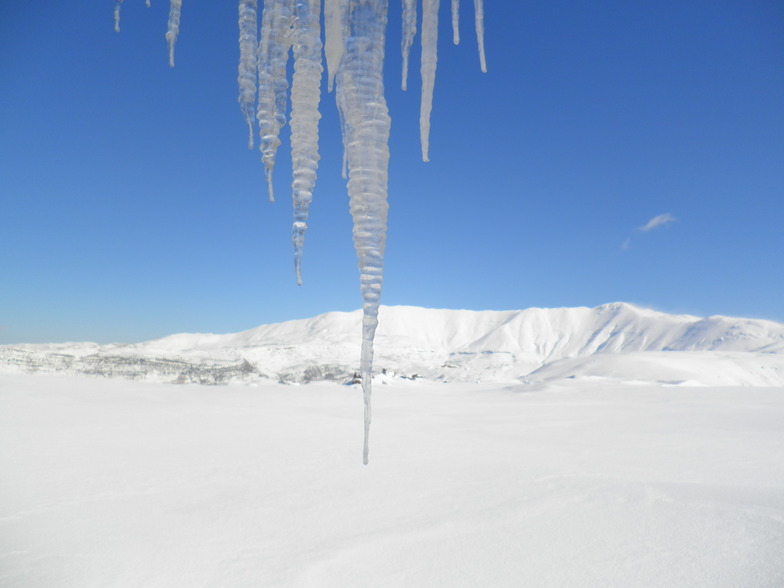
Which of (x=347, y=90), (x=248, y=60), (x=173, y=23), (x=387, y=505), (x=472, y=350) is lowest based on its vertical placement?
(x=387, y=505)

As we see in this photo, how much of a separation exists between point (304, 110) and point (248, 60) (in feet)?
2.74

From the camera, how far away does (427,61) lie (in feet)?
9.00

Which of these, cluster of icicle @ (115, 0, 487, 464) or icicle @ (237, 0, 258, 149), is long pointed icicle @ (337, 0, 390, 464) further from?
icicle @ (237, 0, 258, 149)

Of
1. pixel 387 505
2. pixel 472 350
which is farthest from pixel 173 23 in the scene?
pixel 472 350

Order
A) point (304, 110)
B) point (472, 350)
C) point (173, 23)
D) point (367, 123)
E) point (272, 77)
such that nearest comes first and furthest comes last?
1. point (367, 123)
2. point (304, 110)
3. point (272, 77)
4. point (173, 23)
5. point (472, 350)

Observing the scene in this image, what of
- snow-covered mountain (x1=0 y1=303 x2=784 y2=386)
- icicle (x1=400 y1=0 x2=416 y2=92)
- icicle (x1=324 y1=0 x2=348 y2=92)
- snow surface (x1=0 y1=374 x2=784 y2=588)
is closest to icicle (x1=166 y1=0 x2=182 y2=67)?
icicle (x1=324 y1=0 x2=348 y2=92)

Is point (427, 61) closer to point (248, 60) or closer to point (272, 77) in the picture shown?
point (272, 77)

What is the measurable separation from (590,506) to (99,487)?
3256 millimetres

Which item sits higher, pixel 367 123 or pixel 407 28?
pixel 407 28

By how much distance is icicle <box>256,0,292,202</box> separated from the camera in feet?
9.16

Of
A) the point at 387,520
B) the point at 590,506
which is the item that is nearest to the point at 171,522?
the point at 387,520

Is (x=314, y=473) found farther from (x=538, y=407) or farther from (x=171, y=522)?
(x=538, y=407)

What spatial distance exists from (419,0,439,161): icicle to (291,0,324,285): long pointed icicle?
676mm

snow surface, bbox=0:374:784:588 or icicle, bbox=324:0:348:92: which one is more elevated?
icicle, bbox=324:0:348:92
